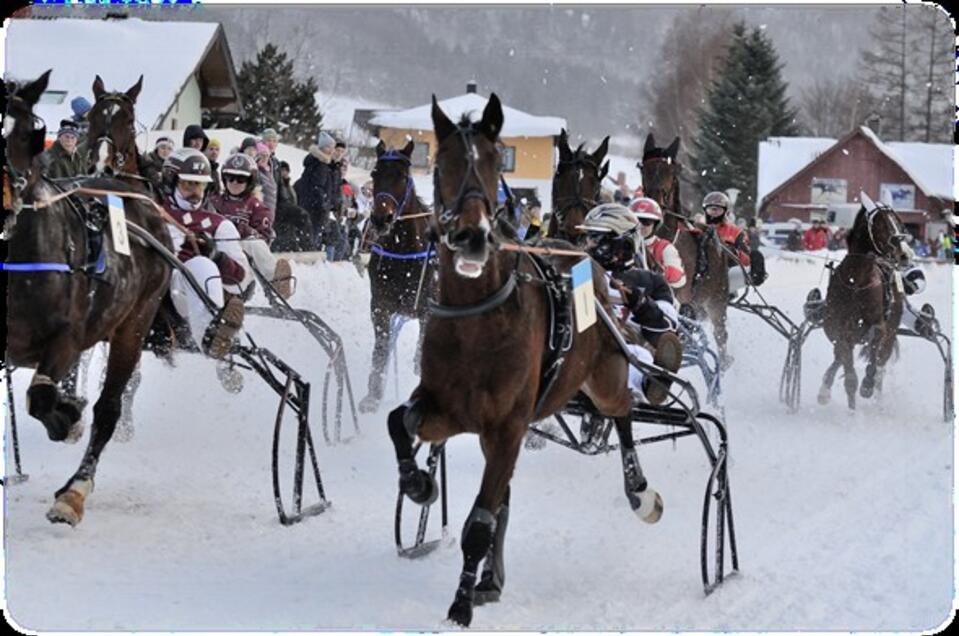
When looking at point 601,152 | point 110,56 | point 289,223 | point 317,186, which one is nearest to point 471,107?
point 110,56

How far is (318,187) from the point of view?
1217 cm

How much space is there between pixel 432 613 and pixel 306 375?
5651 mm

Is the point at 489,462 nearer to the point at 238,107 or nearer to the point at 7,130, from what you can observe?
the point at 7,130

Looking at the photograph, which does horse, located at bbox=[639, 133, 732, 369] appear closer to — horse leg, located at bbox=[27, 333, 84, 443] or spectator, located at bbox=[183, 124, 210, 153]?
spectator, located at bbox=[183, 124, 210, 153]

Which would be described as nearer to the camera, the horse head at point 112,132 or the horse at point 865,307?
the horse head at point 112,132

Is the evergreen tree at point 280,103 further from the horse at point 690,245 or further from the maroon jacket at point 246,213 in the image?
the horse at point 690,245

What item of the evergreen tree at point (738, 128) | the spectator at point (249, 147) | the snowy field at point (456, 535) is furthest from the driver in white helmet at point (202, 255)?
the evergreen tree at point (738, 128)

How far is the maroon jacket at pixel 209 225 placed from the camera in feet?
28.0

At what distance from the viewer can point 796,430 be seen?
11.5m

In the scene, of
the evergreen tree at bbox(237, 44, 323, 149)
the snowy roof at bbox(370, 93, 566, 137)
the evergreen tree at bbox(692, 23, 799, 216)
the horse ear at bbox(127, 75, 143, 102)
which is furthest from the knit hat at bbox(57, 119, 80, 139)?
the evergreen tree at bbox(692, 23, 799, 216)

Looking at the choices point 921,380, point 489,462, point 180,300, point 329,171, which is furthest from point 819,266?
point 489,462

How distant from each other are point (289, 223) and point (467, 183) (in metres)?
6.63

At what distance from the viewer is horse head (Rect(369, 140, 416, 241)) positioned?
10.6 metres

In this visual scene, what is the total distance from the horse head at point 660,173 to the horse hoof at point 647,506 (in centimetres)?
526
